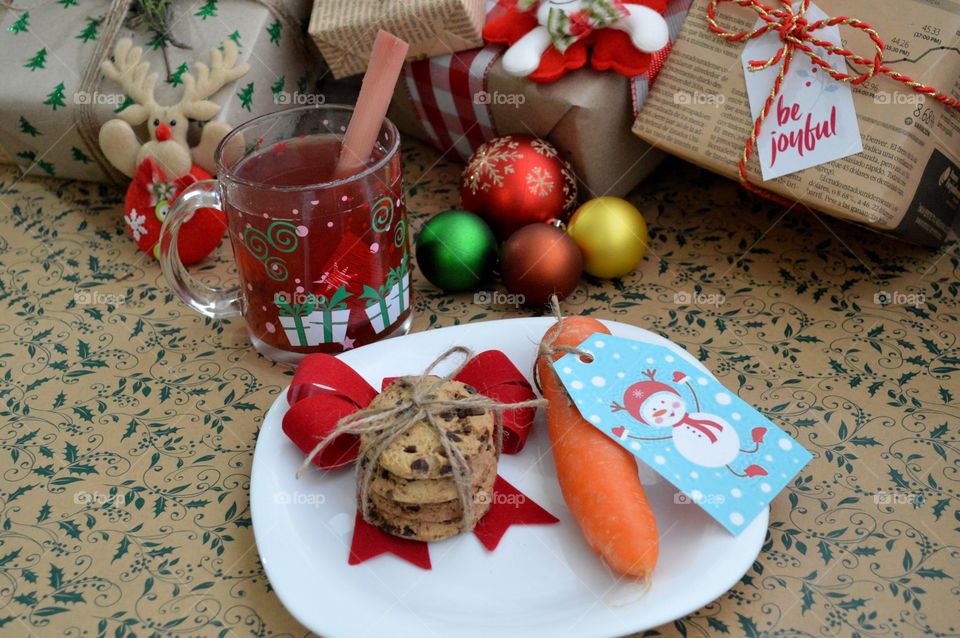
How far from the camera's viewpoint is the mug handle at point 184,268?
0.93 metres

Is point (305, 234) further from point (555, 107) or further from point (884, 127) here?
point (884, 127)

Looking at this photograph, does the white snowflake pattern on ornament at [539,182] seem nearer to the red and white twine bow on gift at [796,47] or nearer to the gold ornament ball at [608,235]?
the gold ornament ball at [608,235]

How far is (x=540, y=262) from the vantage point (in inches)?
40.1

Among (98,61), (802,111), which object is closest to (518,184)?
(802,111)

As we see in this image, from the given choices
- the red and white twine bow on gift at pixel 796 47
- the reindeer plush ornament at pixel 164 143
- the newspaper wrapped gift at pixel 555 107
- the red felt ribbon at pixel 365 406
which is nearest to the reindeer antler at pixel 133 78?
the reindeer plush ornament at pixel 164 143

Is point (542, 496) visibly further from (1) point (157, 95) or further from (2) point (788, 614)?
(1) point (157, 95)

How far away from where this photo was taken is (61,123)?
47.6 inches

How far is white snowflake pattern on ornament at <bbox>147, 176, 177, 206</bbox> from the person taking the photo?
1.13m

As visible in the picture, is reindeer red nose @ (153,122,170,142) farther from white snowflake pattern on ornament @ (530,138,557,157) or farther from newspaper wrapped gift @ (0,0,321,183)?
white snowflake pattern on ornament @ (530,138,557,157)

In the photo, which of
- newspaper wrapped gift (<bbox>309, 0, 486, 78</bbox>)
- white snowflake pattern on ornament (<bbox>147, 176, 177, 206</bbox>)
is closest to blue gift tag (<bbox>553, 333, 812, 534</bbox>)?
newspaper wrapped gift (<bbox>309, 0, 486, 78</bbox>)

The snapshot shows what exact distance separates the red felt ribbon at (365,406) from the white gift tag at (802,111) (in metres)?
0.43

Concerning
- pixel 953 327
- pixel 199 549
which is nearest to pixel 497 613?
pixel 199 549

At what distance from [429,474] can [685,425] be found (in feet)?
0.80

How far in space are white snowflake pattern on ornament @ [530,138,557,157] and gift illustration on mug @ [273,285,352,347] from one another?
342 mm
